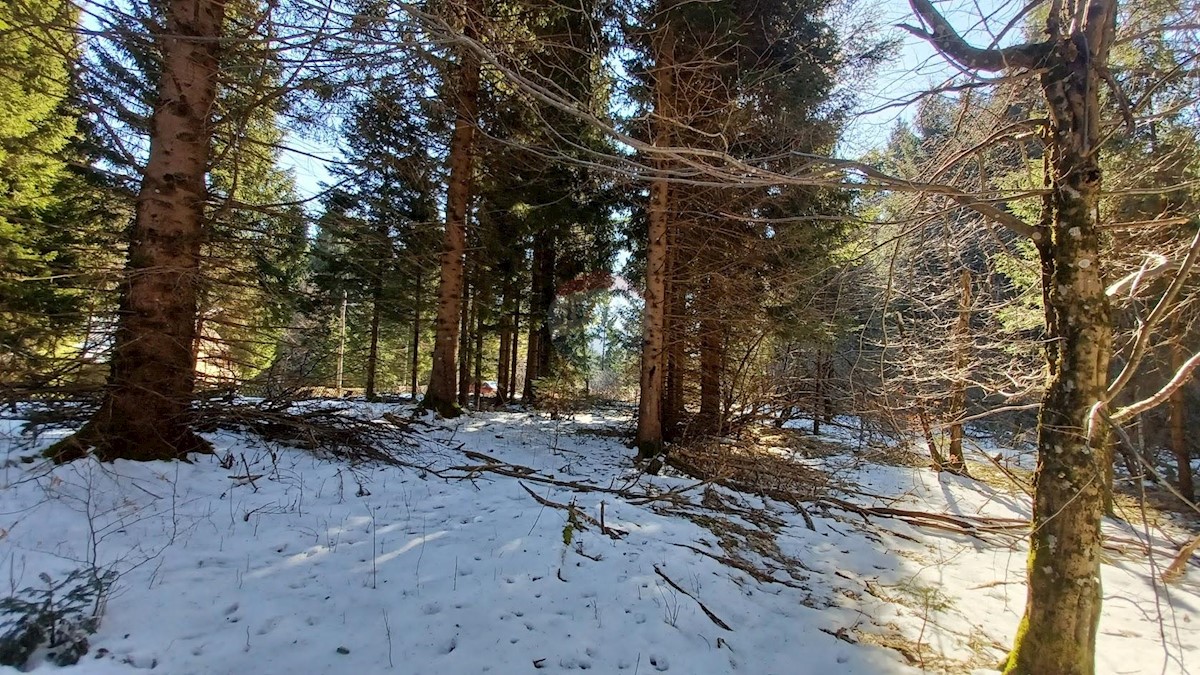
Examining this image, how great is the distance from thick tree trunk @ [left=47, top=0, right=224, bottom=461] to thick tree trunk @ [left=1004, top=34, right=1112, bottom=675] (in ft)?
20.7

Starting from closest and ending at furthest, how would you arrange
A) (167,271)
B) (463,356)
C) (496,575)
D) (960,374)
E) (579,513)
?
(496,575) < (167,271) < (579,513) < (960,374) < (463,356)

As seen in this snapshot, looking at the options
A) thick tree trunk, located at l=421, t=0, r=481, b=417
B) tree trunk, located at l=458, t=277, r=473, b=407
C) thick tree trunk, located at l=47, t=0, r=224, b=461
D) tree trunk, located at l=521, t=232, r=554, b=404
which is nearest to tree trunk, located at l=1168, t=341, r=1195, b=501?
thick tree trunk, located at l=421, t=0, r=481, b=417

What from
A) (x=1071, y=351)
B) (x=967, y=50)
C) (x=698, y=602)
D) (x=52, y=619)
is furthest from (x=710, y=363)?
(x=52, y=619)

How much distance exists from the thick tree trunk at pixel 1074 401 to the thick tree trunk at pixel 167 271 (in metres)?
6.32

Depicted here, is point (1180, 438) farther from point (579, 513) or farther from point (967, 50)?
point (579, 513)

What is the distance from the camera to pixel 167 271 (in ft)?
14.7

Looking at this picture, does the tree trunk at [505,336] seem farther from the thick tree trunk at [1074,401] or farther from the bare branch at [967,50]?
the thick tree trunk at [1074,401]

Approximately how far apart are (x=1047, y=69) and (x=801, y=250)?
6726 mm

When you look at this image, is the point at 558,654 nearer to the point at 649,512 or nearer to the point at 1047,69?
the point at 649,512

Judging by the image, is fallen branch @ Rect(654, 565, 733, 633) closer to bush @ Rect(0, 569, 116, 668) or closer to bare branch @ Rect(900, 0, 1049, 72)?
bush @ Rect(0, 569, 116, 668)

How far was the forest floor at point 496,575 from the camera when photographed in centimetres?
285

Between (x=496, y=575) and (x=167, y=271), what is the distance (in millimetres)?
3858

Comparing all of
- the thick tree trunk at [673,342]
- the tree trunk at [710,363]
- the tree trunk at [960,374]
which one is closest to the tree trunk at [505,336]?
the thick tree trunk at [673,342]

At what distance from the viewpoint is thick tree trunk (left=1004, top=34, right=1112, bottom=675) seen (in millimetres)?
2615
